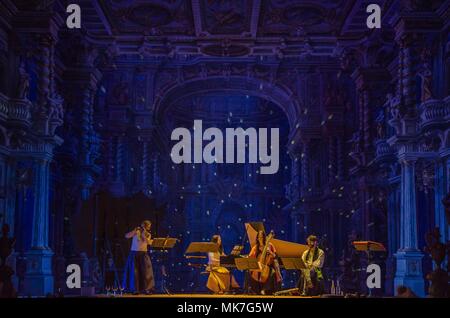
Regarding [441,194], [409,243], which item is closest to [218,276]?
[409,243]

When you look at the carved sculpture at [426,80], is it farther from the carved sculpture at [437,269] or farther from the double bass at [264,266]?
the double bass at [264,266]

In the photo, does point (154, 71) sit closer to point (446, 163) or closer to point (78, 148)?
point (78, 148)

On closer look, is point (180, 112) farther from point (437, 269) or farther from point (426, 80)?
point (437, 269)

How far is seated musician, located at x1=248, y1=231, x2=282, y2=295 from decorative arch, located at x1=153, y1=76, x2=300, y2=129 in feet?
34.3

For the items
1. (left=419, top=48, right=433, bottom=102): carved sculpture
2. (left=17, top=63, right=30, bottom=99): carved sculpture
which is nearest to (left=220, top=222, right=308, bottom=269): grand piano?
(left=419, top=48, right=433, bottom=102): carved sculpture

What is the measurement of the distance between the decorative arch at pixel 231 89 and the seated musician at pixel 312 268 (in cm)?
1044

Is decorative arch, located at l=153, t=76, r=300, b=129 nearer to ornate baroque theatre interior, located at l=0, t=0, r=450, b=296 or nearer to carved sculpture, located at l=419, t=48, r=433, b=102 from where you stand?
ornate baroque theatre interior, located at l=0, t=0, r=450, b=296

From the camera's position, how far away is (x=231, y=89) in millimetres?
26422

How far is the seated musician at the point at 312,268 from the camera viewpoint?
48.9 feet

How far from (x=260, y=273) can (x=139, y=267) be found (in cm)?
275

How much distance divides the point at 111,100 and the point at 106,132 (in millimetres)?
1158

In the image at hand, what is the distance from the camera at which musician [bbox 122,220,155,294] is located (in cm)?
1502

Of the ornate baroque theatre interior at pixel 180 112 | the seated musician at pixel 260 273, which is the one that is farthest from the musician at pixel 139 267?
the seated musician at pixel 260 273
